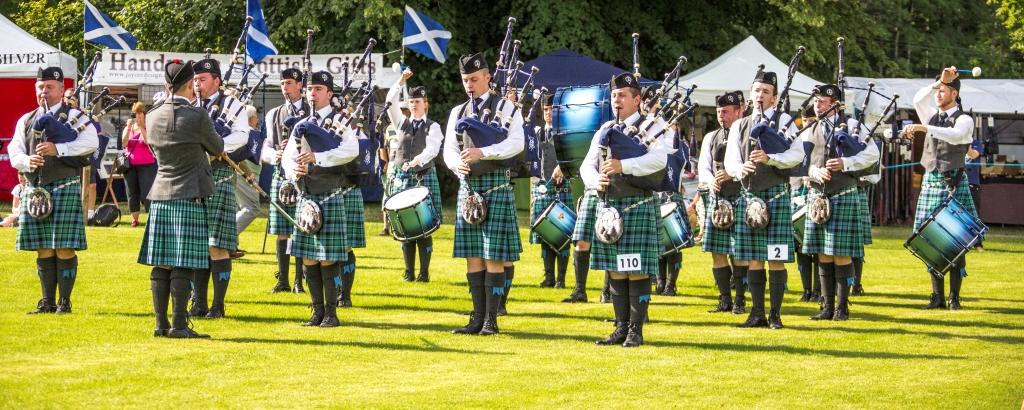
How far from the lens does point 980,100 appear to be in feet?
65.7

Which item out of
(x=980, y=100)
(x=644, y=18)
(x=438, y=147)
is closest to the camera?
(x=438, y=147)

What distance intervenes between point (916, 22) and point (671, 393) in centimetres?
3285

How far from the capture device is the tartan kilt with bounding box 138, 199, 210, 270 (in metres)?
8.00

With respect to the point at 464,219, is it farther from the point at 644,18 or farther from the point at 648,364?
the point at 644,18

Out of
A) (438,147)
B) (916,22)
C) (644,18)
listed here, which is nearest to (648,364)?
(438,147)

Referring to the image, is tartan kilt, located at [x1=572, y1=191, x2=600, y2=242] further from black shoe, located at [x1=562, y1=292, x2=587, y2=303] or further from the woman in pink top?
the woman in pink top

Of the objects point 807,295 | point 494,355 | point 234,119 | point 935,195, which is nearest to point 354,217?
point 234,119

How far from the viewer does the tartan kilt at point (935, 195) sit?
10386mm

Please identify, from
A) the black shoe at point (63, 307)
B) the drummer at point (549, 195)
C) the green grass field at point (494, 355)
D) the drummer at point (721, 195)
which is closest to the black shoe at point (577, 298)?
the green grass field at point (494, 355)

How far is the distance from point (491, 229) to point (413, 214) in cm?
107

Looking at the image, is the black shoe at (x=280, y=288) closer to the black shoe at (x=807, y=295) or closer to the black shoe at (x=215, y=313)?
the black shoe at (x=215, y=313)

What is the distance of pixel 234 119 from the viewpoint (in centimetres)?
936

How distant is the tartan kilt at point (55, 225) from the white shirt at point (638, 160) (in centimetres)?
336

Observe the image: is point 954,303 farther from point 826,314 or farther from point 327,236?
point 327,236
